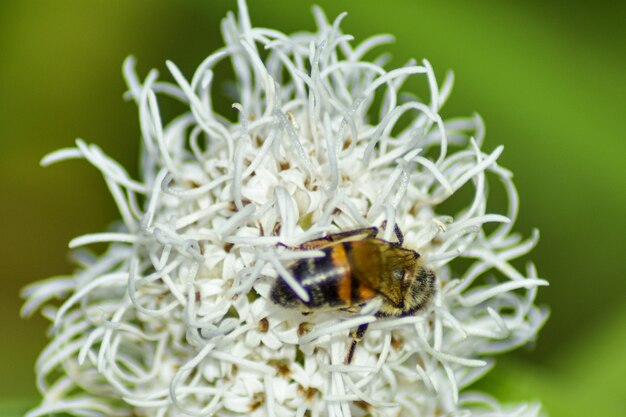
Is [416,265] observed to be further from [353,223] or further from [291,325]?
[291,325]

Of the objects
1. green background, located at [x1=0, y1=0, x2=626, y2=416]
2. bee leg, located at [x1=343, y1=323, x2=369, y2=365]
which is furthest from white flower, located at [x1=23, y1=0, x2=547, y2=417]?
green background, located at [x1=0, y1=0, x2=626, y2=416]

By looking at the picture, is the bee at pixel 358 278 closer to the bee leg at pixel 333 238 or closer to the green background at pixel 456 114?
the bee leg at pixel 333 238

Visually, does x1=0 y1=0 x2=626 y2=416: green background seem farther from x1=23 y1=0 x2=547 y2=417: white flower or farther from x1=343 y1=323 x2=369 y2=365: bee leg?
x1=343 y1=323 x2=369 y2=365: bee leg

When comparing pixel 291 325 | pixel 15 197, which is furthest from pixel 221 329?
pixel 15 197

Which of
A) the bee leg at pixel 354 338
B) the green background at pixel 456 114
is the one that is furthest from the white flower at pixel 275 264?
the green background at pixel 456 114

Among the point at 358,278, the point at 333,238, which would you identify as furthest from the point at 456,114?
the point at 358,278
